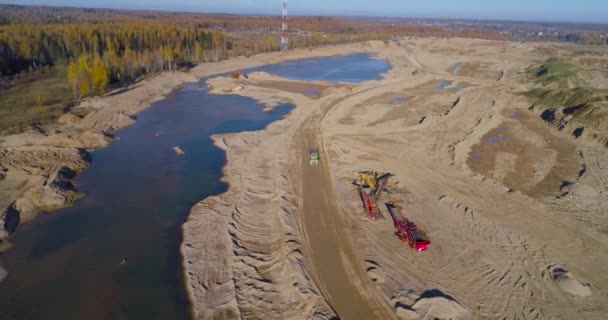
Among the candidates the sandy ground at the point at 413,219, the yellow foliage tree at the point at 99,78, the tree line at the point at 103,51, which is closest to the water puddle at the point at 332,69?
the tree line at the point at 103,51

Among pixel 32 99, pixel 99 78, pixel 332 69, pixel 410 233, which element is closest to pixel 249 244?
pixel 410 233

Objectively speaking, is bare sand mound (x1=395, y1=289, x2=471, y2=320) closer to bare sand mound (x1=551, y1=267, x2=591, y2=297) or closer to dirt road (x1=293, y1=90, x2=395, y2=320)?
dirt road (x1=293, y1=90, x2=395, y2=320)

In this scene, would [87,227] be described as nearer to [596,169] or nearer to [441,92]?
[596,169]

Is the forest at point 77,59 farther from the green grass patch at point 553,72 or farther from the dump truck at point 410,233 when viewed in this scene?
the green grass patch at point 553,72

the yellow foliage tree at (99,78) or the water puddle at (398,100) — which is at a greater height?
the yellow foliage tree at (99,78)

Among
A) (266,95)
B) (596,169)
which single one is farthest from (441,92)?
(596,169)

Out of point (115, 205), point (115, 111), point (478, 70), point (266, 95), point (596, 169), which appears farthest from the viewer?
point (478, 70)
